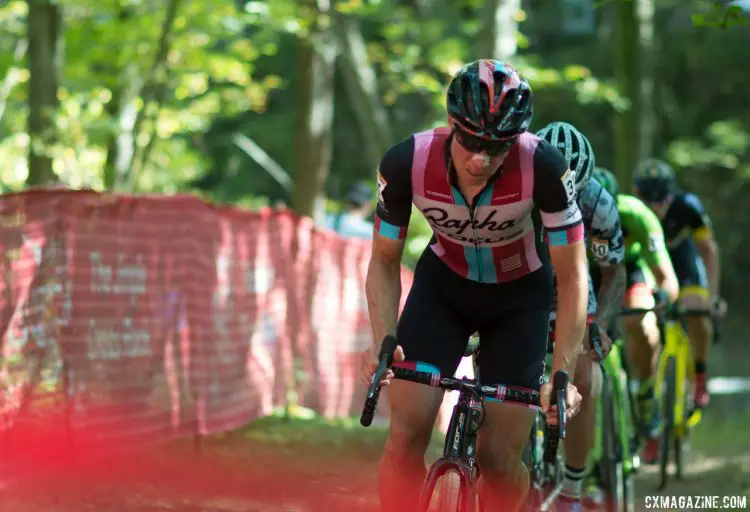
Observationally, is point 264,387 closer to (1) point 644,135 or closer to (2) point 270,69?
(1) point 644,135

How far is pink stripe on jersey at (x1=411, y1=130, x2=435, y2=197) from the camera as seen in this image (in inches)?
189

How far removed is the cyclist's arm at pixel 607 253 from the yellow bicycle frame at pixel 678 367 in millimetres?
2917

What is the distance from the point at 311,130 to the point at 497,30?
416cm

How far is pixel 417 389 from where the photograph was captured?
15.7 feet

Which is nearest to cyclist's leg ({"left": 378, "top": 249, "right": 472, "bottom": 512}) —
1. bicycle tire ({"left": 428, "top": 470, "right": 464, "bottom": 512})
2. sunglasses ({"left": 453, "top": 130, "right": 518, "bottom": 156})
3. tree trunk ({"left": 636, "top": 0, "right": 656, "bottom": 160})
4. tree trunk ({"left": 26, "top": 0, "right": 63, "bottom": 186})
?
bicycle tire ({"left": 428, "top": 470, "right": 464, "bottom": 512})

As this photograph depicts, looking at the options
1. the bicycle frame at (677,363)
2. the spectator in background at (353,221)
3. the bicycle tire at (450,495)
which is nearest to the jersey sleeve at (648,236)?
the bicycle frame at (677,363)

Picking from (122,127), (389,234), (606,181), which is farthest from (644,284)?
(122,127)

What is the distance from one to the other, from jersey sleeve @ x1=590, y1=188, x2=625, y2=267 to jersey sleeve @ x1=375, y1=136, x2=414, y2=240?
185cm

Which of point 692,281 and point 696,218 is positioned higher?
point 696,218

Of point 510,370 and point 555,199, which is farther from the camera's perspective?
point 510,370

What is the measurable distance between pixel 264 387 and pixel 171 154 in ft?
47.1

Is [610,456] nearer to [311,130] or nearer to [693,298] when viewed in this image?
[693,298]

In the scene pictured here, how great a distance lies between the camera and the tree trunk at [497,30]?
564 inches

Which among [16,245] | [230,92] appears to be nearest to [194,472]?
[16,245]
